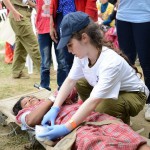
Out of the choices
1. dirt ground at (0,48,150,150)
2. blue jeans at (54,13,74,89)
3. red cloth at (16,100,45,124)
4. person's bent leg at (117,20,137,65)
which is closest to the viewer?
red cloth at (16,100,45,124)

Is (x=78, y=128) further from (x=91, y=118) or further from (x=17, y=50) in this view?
(x=17, y=50)

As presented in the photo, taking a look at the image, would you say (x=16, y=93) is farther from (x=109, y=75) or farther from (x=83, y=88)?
(x=109, y=75)

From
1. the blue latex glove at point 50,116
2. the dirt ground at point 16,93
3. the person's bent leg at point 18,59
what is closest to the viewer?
the blue latex glove at point 50,116

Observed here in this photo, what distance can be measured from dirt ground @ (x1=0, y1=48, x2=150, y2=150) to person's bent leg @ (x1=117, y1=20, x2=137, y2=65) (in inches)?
25.4

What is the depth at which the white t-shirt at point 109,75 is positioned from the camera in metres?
2.04

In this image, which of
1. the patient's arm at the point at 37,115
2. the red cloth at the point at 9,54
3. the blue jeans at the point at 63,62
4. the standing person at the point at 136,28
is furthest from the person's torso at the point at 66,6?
the red cloth at the point at 9,54

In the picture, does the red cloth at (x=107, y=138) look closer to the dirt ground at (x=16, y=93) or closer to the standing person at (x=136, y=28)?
the dirt ground at (x=16, y=93)

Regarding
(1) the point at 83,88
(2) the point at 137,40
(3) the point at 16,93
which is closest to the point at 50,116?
(1) the point at 83,88

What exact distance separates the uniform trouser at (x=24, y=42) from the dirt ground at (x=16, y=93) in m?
0.26

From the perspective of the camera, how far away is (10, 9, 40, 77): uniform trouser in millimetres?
4141

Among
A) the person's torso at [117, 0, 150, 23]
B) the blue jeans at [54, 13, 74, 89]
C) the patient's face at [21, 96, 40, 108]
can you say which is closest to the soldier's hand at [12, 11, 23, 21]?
the blue jeans at [54, 13, 74, 89]

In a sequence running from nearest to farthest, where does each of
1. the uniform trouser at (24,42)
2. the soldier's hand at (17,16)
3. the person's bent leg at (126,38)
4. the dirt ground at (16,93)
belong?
1. the dirt ground at (16,93)
2. the person's bent leg at (126,38)
3. the soldier's hand at (17,16)
4. the uniform trouser at (24,42)

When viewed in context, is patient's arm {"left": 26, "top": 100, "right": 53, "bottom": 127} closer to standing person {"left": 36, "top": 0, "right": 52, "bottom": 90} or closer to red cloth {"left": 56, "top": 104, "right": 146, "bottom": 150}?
red cloth {"left": 56, "top": 104, "right": 146, "bottom": 150}

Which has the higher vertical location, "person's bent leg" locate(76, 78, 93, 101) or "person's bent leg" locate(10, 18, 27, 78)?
"person's bent leg" locate(76, 78, 93, 101)
